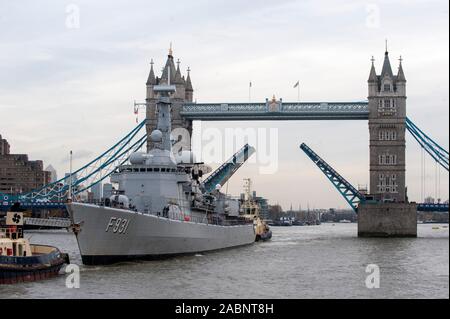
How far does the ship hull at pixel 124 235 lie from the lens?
107 ft

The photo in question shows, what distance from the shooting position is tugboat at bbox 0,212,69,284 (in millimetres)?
26859

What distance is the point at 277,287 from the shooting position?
2670cm

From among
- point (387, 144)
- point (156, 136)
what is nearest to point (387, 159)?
point (387, 144)

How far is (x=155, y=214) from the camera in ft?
123

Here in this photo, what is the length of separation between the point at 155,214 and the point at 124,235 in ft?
12.7

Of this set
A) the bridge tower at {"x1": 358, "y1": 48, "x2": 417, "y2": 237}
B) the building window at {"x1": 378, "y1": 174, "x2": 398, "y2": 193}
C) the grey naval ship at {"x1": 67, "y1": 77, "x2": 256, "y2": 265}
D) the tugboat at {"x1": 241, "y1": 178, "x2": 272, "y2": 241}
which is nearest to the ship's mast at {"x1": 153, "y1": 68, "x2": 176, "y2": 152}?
the grey naval ship at {"x1": 67, "y1": 77, "x2": 256, "y2": 265}

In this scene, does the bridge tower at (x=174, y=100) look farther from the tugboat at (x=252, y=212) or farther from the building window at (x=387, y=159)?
the building window at (x=387, y=159)

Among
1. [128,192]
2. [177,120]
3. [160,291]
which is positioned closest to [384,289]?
[160,291]

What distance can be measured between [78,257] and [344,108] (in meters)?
39.5

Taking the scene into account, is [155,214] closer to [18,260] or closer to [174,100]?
[18,260]

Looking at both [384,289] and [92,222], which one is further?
[92,222]

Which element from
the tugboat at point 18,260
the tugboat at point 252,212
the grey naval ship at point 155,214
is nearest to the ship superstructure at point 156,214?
the grey naval ship at point 155,214

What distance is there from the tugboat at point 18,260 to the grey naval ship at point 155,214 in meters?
2.61

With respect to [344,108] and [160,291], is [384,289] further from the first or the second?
[344,108]
